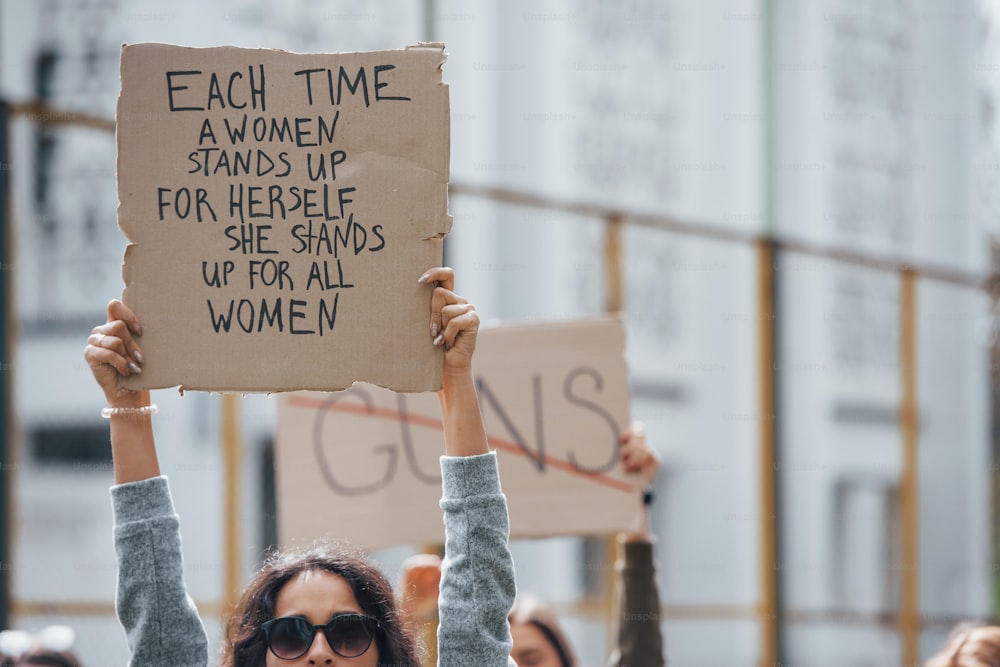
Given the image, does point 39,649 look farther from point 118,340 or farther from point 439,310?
point 439,310

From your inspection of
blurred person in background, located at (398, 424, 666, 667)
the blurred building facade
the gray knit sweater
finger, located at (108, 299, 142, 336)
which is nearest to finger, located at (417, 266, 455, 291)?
the gray knit sweater

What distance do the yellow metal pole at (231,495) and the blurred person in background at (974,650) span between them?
231cm

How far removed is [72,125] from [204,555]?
6.53m

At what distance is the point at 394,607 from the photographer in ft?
7.11

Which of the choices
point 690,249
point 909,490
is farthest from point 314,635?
point 690,249

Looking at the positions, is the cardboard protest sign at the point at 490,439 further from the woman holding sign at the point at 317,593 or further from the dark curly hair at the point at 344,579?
the woman holding sign at the point at 317,593

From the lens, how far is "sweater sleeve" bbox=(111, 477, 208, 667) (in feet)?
6.41

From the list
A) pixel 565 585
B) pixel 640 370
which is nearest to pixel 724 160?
pixel 640 370

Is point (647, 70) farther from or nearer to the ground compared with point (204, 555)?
farther from the ground

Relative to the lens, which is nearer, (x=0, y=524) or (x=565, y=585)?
(x=0, y=524)

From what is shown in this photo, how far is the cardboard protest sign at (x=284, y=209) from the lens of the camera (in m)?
2.02

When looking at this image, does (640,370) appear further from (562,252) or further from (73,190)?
(73,190)

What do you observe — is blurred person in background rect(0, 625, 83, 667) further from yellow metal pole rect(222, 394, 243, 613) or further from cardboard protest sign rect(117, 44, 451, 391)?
yellow metal pole rect(222, 394, 243, 613)

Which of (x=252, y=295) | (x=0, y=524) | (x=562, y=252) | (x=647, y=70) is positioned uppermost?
(x=647, y=70)
